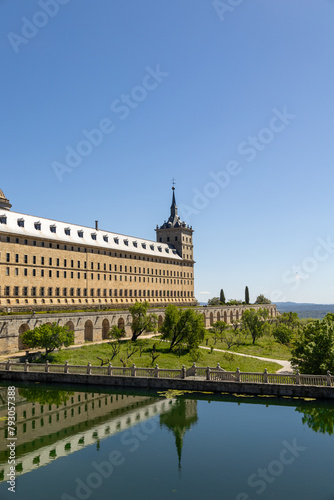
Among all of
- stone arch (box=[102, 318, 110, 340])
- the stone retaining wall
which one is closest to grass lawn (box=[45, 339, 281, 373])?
stone arch (box=[102, 318, 110, 340])

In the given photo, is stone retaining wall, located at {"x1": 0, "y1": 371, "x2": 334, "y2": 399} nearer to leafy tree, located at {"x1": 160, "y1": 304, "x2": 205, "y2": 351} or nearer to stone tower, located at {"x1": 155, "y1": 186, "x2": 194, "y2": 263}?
leafy tree, located at {"x1": 160, "y1": 304, "x2": 205, "y2": 351}

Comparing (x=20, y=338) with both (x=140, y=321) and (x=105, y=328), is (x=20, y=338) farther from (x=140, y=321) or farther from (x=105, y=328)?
(x=140, y=321)

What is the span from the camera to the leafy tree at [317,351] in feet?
112

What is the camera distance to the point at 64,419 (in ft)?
89.2

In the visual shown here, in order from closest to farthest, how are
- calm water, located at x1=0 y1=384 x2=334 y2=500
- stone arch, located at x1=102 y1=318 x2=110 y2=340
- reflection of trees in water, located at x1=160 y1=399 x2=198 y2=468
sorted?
calm water, located at x1=0 y1=384 x2=334 y2=500 < reflection of trees in water, located at x1=160 y1=399 x2=198 y2=468 < stone arch, located at x1=102 y1=318 x2=110 y2=340

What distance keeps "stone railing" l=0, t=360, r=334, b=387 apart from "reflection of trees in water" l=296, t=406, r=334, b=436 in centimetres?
323

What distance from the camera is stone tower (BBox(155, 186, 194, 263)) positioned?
114m

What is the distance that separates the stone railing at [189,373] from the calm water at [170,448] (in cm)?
204

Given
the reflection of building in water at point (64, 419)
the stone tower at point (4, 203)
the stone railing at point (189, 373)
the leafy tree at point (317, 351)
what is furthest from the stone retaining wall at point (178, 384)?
the stone tower at point (4, 203)

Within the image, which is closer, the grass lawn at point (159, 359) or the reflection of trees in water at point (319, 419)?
the reflection of trees in water at point (319, 419)

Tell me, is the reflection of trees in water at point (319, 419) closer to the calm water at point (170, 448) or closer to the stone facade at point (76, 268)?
the calm water at point (170, 448)

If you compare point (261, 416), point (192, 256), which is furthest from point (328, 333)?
point (192, 256)

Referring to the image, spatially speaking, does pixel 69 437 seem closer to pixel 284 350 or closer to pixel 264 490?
pixel 264 490

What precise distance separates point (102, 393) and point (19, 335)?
1846cm
